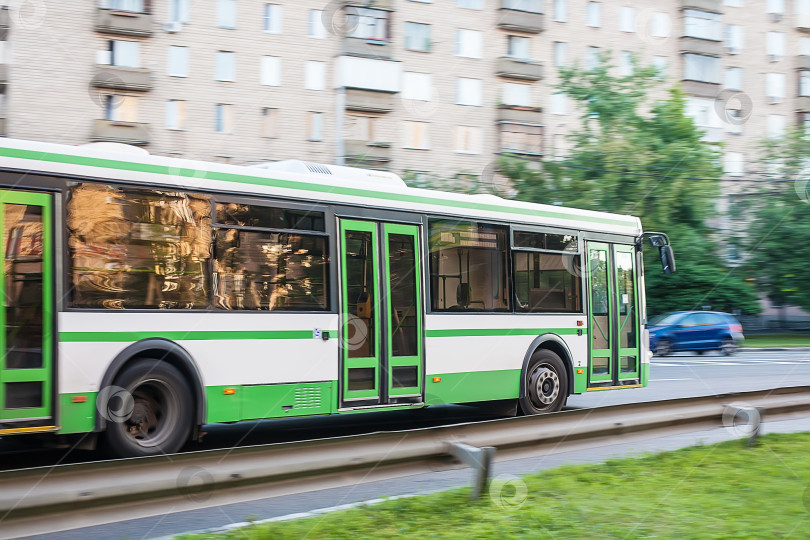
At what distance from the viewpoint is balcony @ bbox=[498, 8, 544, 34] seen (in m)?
43.6

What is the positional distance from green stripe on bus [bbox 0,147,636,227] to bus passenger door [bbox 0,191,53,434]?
0.37 metres

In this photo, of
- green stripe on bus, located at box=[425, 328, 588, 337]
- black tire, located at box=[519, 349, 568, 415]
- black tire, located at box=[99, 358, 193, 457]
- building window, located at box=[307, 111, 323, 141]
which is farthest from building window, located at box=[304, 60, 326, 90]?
black tire, located at box=[99, 358, 193, 457]

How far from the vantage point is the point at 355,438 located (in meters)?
5.29

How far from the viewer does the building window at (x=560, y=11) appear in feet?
150

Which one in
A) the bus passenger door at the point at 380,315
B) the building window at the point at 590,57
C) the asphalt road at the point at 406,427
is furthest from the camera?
the building window at the point at 590,57

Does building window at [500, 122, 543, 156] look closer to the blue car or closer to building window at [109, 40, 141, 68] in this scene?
the blue car

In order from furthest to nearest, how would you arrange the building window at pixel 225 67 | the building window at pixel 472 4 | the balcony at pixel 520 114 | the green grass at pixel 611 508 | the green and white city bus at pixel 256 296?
the balcony at pixel 520 114, the building window at pixel 472 4, the building window at pixel 225 67, the green and white city bus at pixel 256 296, the green grass at pixel 611 508

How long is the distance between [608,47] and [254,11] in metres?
19.3

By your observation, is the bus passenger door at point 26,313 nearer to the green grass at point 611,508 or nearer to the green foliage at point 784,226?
the green grass at point 611,508

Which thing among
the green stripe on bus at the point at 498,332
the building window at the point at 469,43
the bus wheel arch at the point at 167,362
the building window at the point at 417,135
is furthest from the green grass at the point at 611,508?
the building window at the point at 469,43

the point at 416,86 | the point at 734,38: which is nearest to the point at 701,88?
the point at 734,38

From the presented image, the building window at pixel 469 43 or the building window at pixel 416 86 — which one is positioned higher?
the building window at pixel 469 43

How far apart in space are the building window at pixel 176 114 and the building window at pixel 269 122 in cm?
330

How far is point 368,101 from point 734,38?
2550 centimetres
